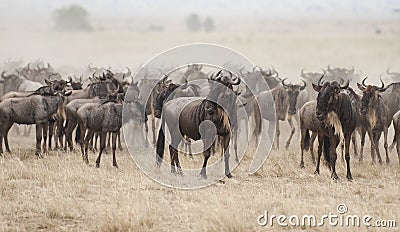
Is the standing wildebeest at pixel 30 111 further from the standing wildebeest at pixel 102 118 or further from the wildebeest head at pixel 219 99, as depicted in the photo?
the wildebeest head at pixel 219 99

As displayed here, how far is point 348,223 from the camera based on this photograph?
898cm

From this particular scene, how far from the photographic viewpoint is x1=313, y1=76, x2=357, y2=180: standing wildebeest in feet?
39.2

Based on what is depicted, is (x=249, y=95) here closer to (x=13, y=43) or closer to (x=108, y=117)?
(x=108, y=117)

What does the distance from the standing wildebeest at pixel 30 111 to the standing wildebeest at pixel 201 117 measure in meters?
2.80

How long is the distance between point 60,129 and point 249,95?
512cm

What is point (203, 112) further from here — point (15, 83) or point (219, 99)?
point (15, 83)

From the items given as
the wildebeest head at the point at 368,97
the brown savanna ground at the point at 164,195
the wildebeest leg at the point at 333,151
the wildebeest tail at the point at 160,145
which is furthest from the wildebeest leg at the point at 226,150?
the wildebeest head at the point at 368,97

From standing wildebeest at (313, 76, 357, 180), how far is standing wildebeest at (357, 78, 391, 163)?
165cm

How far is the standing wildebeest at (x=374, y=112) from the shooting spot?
13961 millimetres

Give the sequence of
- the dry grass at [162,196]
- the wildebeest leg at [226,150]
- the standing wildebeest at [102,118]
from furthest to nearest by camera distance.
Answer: the standing wildebeest at [102,118], the wildebeest leg at [226,150], the dry grass at [162,196]

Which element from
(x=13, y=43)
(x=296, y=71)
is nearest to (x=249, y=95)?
(x=296, y=71)

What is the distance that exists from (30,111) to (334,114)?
6.48 metres

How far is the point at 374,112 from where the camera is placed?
14.3 meters

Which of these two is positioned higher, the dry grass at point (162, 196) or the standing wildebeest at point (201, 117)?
the standing wildebeest at point (201, 117)
